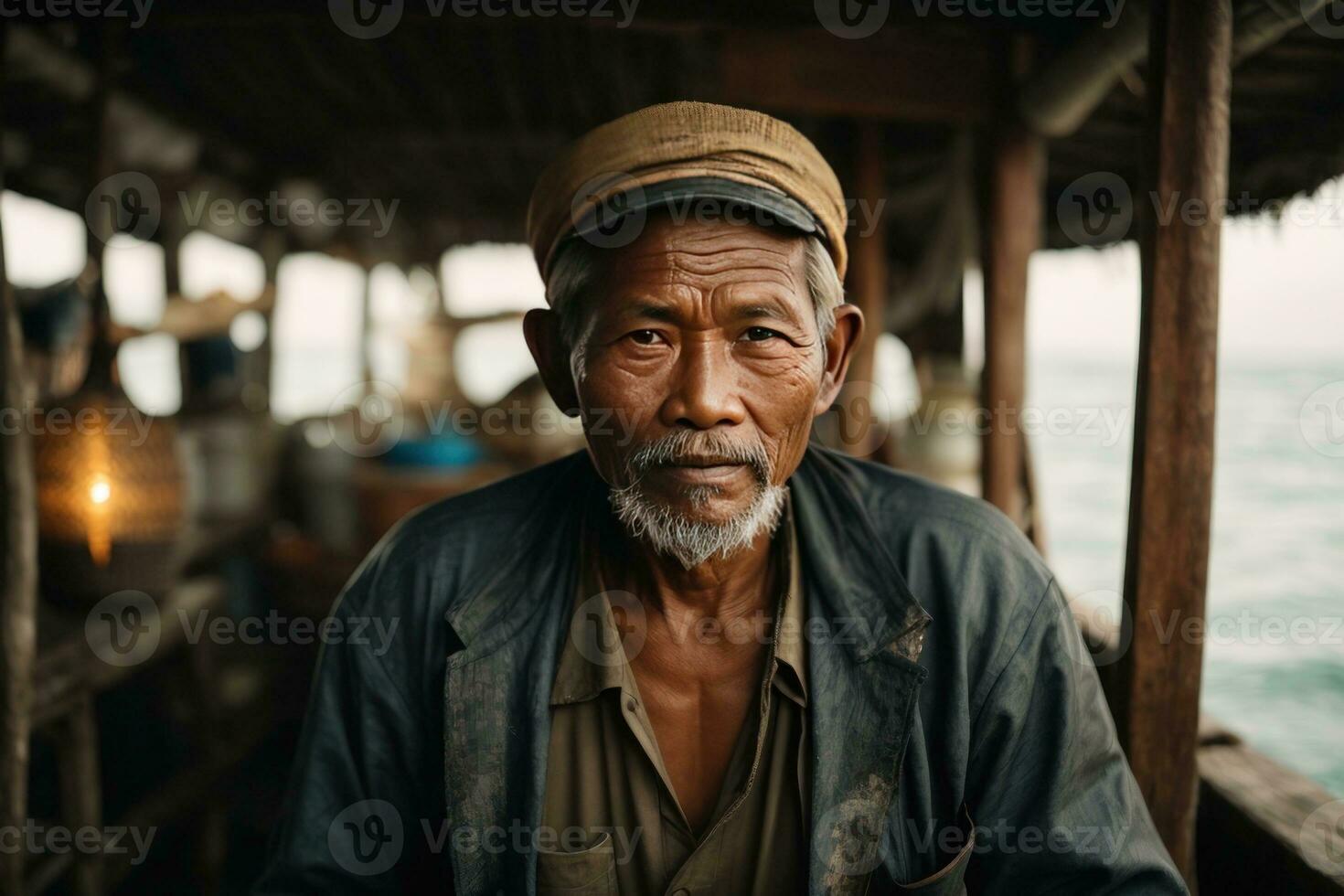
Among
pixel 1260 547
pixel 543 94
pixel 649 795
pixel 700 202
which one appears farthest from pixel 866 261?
pixel 1260 547

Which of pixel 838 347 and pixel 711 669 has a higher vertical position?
pixel 838 347

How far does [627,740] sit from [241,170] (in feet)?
17.6

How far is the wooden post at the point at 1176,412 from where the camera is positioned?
1753 mm

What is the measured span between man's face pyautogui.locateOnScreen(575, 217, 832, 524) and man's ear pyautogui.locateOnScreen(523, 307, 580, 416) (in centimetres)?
21

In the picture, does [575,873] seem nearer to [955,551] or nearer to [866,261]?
[955,551]

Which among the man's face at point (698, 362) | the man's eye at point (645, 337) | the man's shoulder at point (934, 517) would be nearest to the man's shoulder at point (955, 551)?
the man's shoulder at point (934, 517)

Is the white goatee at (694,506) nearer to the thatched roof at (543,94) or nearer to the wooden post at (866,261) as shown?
the thatched roof at (543,94)

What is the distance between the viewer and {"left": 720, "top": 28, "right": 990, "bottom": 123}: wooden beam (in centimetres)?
284

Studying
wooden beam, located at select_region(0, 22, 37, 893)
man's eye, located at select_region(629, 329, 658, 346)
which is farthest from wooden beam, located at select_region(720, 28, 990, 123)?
wooden beam, located at select_region(0, 22, 37, 893)

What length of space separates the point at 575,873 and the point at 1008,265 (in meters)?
2.53

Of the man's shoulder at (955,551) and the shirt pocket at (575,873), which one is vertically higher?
the man's shoulder at (955,551)

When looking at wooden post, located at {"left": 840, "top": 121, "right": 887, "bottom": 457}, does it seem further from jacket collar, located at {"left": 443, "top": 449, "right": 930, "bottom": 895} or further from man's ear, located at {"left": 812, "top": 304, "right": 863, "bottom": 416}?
jacket collar, located at {"left": 443, "top": 449, "right": 930, "bottom": 895}

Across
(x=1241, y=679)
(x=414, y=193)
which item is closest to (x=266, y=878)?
(x=414, y=193)

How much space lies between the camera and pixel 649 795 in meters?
1.71
